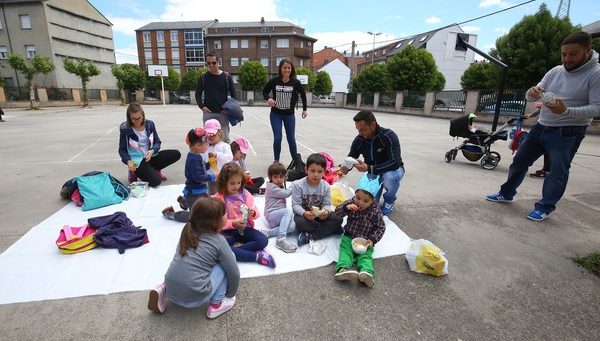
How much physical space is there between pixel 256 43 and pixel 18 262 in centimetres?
5370

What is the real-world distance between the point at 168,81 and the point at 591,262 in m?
47.9

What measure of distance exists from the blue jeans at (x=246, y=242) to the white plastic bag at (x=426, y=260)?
4.40 feet

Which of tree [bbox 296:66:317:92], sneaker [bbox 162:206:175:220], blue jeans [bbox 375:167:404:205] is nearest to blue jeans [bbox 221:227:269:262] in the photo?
sneaker [bbox 162:206:175:220]

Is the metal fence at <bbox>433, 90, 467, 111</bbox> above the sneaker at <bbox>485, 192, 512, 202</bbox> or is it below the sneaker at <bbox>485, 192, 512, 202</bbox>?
above

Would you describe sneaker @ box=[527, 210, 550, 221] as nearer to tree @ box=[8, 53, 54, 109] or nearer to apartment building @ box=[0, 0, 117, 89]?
tree @ box=[8, 53, 54, 109]

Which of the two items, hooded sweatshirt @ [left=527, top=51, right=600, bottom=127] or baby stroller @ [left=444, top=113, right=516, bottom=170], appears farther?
baby stroller @ [left=444, top=113, right=516, bottom=170]

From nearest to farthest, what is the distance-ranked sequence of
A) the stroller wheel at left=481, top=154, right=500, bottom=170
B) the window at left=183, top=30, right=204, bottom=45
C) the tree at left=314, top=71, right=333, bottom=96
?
the stroller wheel at left=481, top=154, right=500, bottom=170
the tree at left=314, top=71, right=333, bottom=96
the window at left=183, top=30, right=204, bottom=45

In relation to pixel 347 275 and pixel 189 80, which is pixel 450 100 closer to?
pixel 347 275

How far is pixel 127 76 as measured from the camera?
38.6 m

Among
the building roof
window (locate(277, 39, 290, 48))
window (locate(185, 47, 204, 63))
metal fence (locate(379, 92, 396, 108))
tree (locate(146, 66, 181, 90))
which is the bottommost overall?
metal fence (locate(379, 92, 396, 108))

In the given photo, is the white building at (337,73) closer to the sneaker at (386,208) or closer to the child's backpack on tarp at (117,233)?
the sneaker at (386,208)

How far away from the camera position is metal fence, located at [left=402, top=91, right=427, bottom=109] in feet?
77.8

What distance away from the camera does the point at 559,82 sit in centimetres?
357

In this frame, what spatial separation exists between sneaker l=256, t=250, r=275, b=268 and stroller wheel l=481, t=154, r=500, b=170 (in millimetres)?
5685
